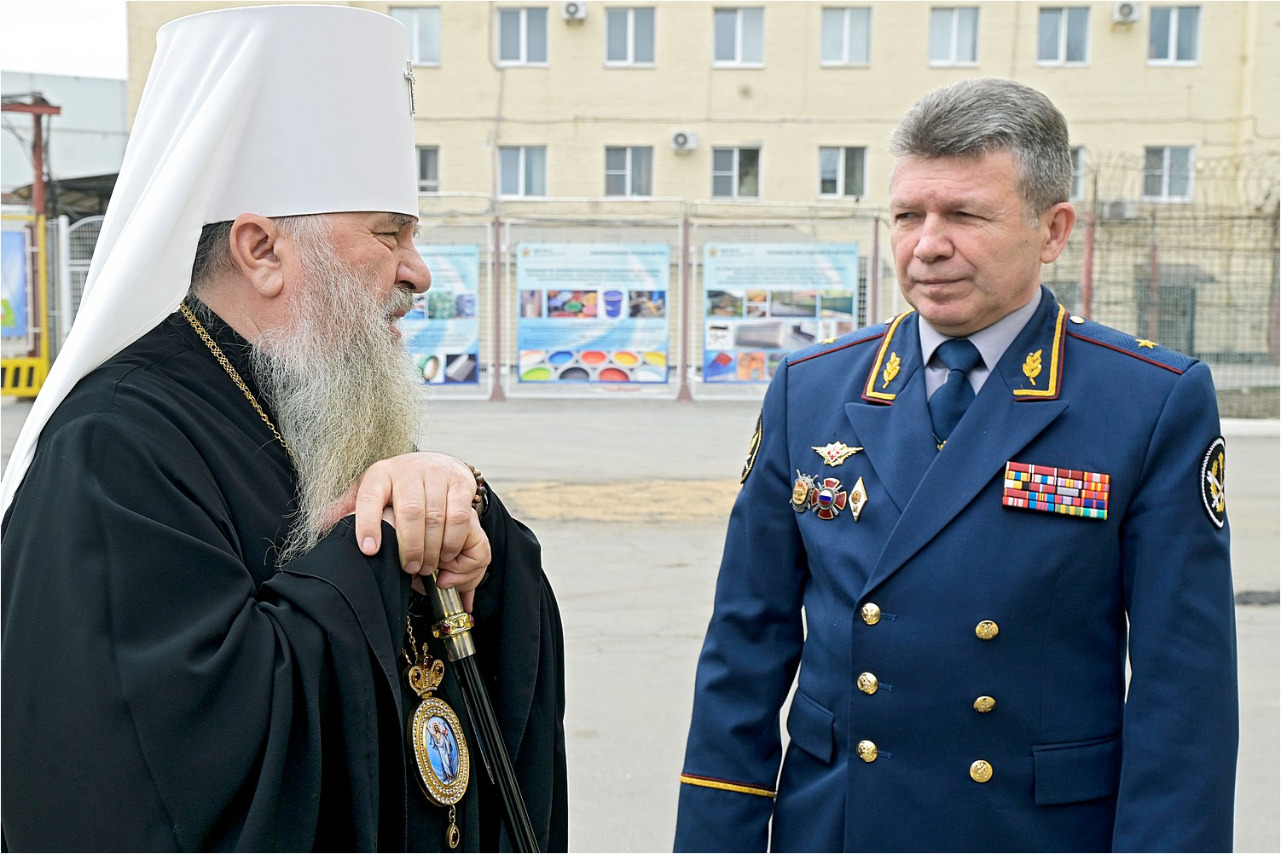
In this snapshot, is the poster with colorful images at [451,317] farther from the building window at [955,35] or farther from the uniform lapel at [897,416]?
the building window at [955,35]

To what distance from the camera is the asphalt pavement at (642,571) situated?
14.8 ft

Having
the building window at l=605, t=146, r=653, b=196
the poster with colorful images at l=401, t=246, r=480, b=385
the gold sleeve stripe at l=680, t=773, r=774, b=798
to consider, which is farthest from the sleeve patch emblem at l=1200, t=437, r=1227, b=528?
the building window at l=605, t=146, r=653, b=196

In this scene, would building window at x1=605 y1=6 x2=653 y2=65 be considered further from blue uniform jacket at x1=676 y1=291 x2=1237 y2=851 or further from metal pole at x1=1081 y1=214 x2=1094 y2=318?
blue uniform jacket at x1=676 y1=291 x2=1237 y2=851

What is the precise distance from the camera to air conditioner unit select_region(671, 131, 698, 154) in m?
29.5

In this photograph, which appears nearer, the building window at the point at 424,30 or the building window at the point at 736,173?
the building window at the point at 424,30

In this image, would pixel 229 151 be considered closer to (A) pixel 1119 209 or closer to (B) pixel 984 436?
(B) pixel 984 436

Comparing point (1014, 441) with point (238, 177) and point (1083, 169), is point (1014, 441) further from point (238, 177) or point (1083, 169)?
point (1083, 169)

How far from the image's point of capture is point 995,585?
217cm

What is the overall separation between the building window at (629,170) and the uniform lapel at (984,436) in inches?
1115

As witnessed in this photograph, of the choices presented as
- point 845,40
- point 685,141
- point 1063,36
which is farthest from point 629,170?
point 1063,36

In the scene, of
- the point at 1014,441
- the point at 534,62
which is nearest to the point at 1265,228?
the point at 534,62

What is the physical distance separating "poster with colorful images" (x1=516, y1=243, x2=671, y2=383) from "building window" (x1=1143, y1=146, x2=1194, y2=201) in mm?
17505

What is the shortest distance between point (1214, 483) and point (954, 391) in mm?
467

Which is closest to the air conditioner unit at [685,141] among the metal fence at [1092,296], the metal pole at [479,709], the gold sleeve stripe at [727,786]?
the metal fence at [1092,296]
